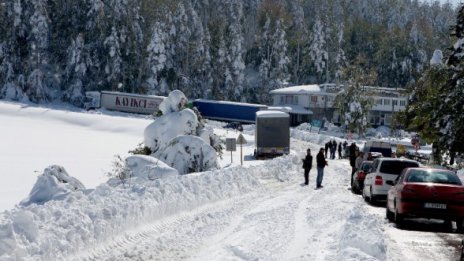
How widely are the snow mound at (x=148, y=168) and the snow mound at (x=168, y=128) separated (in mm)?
8947

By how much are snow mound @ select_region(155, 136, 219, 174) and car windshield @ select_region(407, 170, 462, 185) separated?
15.9 m

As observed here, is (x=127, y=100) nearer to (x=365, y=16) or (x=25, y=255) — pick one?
(x=25, y=255)

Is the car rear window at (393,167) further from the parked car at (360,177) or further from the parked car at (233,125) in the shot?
the parked car at (233,125)

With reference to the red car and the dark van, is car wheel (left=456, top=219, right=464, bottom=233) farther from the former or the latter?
the dark van

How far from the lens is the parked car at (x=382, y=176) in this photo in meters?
21.9

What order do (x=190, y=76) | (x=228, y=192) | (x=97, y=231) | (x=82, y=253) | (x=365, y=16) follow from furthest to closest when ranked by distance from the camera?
(x=365, y=16)
(x=190, y=76)
(x=228, y=192)
(x=97, y=231)
(x=82, y=253)

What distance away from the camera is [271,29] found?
13375cm

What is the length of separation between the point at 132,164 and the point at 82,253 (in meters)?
14.2

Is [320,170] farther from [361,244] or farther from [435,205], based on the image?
[361,244]

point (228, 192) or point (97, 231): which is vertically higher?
point (97, 231)

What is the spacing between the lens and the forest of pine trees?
89.9 m

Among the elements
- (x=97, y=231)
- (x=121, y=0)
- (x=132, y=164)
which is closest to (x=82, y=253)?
(x=97, y=231)

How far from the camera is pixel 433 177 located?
16.5 m

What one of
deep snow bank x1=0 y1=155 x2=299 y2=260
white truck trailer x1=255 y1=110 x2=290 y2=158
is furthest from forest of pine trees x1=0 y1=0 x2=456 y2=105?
deep snow bank x1=0 y1=155 x2=299 y2=260
